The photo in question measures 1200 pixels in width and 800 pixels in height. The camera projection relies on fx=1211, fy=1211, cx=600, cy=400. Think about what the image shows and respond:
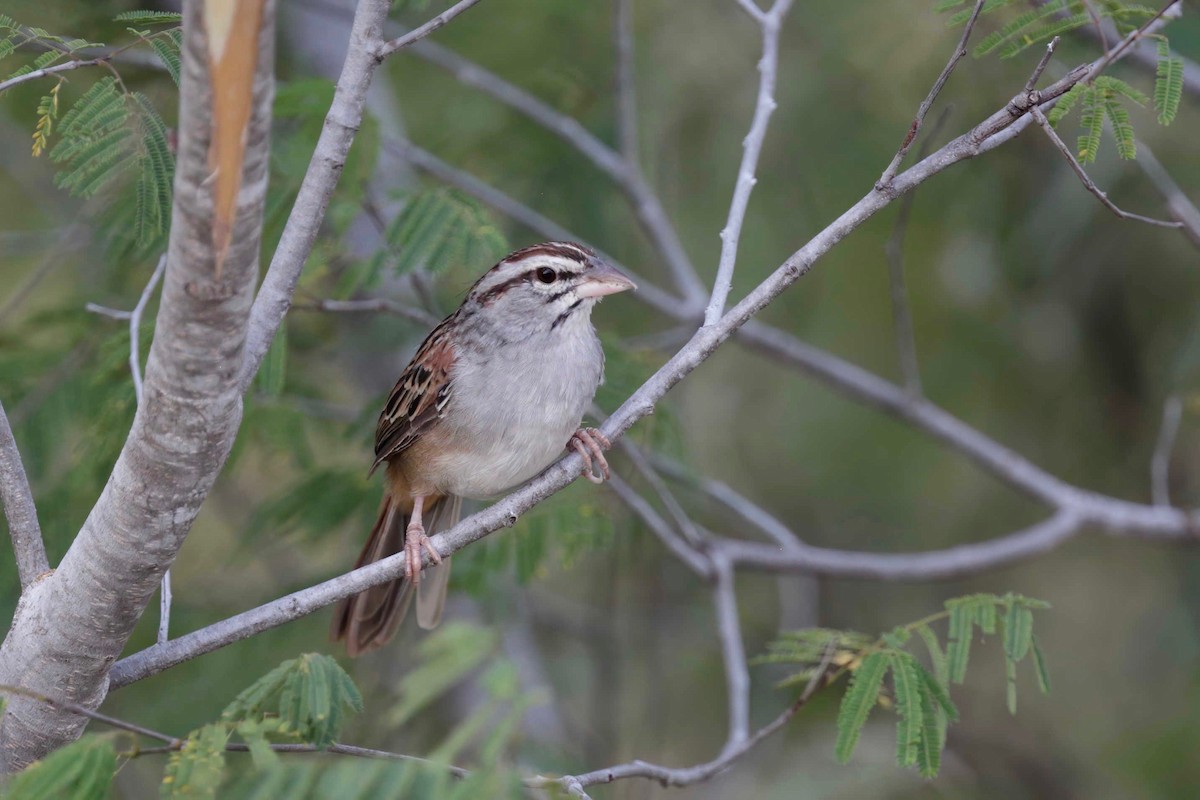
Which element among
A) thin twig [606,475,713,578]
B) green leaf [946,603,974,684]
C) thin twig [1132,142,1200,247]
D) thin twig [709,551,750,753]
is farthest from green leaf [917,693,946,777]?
thin twig [1132,142,1200,247]

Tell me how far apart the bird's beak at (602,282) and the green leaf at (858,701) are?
1.63 meters

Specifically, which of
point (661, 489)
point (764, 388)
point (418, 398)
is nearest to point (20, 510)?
point (418, 398)

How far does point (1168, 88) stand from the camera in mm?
3777

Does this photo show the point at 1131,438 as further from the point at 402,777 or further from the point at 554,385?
the point at 402,777

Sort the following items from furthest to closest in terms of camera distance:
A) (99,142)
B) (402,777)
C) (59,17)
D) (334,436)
Answer: (334,436)
(59,17)
(99,142)
(402,777)

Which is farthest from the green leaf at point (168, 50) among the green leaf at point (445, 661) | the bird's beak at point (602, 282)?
the green leaf at point (445, 661)

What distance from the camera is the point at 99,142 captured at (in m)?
3.78

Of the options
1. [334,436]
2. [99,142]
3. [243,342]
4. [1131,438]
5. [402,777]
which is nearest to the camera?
[402,777]

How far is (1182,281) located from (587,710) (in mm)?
4896

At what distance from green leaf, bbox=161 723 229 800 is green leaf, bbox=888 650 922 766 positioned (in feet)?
6.26

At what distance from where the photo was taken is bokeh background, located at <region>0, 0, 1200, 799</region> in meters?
6.34

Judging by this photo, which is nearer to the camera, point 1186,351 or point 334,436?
point 334,436

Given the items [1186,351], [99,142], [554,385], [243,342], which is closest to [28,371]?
[99,142]

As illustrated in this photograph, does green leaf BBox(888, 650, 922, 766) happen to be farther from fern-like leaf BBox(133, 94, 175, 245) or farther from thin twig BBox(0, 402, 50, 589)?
fern-like leaf BBox(133, 94, 175, 245)
